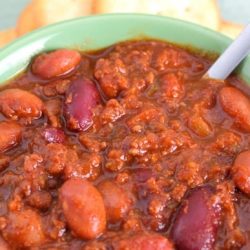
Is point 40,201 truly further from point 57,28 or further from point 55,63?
point 57,28

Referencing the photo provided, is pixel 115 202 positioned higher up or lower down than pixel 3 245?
higher up

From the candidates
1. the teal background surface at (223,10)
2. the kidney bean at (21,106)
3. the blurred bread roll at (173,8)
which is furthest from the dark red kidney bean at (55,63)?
the teal background surface at (223,10)

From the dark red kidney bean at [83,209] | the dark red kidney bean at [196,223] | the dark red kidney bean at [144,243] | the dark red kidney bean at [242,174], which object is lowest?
the dark red kidney bean at [83,209]

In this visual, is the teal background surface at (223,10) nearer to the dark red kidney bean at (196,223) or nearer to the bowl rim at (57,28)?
the bowl rim at (57,28)

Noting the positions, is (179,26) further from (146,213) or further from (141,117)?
(146,213)

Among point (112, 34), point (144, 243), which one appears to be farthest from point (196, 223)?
point (112, 34)

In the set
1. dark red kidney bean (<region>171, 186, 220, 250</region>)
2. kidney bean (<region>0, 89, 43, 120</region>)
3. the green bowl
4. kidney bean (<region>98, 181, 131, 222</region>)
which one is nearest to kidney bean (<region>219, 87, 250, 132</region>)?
the green bowl

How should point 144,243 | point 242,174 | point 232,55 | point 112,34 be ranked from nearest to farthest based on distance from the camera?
point 144,243, point 242,174, point 232,55, point 112,34
